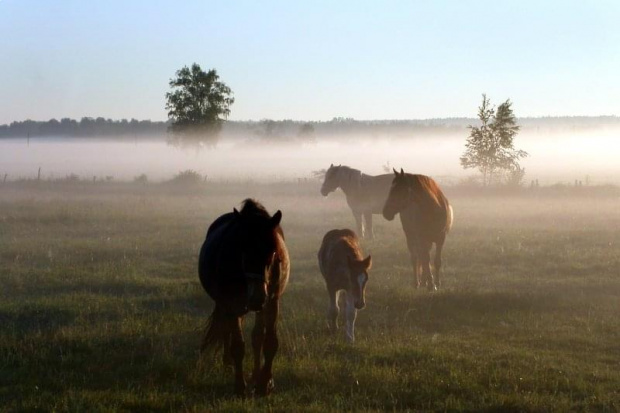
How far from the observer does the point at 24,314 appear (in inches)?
444

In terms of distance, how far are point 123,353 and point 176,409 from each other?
7.24 ft

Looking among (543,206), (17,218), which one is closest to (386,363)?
(17,218)

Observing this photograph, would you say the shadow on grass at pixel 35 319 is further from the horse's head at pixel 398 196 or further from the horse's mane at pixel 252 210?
the horse's head at pixel 398 196

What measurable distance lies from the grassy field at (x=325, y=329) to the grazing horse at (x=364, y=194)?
2.74 ft

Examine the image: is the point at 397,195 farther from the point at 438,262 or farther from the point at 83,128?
the point at 83,128

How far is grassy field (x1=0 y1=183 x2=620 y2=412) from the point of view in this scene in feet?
25.1

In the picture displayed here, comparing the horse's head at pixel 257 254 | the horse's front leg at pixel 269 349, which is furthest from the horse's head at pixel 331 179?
the horse's head at pixel 257 254

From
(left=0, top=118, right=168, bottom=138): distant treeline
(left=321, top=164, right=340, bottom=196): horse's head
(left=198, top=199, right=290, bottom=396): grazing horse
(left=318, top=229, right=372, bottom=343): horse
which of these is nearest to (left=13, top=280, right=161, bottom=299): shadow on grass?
(left=318, top=229, right=372, bottom=343): horse

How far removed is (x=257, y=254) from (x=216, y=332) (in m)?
1.88

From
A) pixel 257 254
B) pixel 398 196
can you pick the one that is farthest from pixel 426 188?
pixel 257 254

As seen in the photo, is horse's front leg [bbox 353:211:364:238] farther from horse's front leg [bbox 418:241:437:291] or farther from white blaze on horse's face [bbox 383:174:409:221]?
white blaze on horse's face [bbox 383:174:409:221]

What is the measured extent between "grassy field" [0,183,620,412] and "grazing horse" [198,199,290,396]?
46cm

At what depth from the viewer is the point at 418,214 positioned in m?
14.4

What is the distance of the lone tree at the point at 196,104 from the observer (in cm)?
5769
